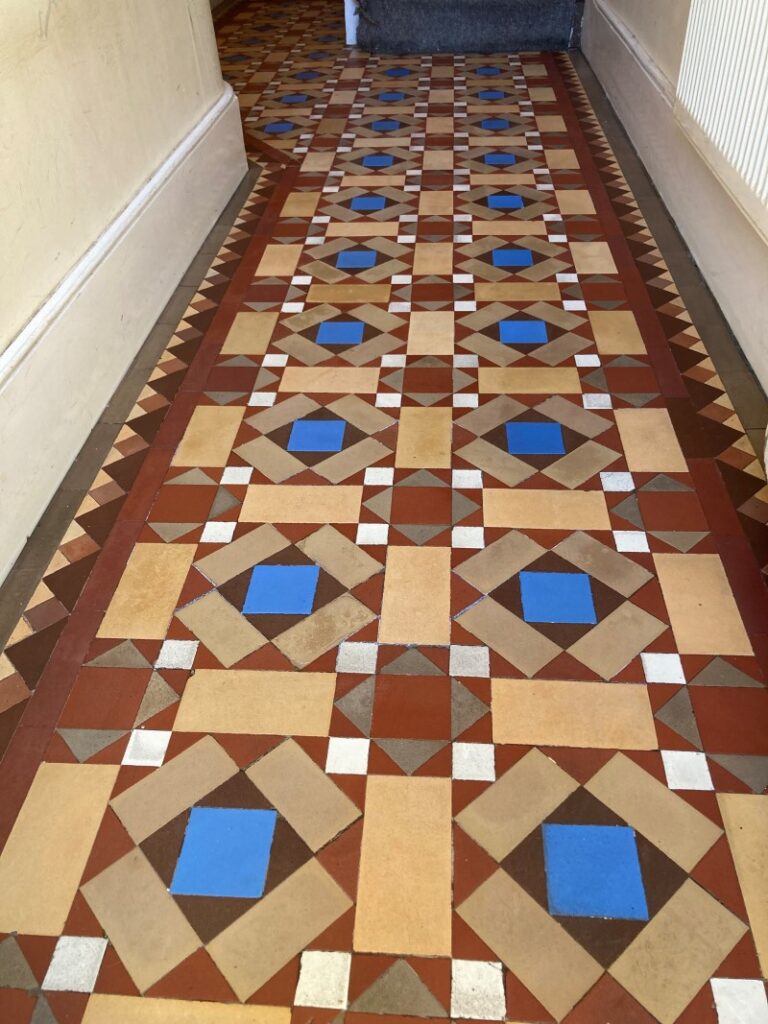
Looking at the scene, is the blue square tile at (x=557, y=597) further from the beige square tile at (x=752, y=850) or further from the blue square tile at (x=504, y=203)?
the blue square tile at (x=504, y=203)

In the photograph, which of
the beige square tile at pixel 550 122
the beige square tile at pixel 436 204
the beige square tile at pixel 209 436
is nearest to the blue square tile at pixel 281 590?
the beige square tile at pixel 209 436

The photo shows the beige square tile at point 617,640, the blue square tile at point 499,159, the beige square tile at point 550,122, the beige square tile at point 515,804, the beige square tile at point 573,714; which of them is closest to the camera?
the beige square tile at point 515,804

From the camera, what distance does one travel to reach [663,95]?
412 cm

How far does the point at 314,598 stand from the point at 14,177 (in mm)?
1396

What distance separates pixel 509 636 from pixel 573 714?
262 mm

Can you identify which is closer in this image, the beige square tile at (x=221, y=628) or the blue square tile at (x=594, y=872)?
the blue square tile at (x=594, y=872)

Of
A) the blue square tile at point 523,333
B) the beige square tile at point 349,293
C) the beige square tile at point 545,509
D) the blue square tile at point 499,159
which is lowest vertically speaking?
the blue square tile at point 499,159

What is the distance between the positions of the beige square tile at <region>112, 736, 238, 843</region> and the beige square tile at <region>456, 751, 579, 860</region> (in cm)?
52

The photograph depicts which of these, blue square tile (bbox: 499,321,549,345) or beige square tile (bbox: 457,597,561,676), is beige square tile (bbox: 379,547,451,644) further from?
blue square tile (bbox: 499,321,549,345)

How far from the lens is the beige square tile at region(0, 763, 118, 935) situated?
1.61m

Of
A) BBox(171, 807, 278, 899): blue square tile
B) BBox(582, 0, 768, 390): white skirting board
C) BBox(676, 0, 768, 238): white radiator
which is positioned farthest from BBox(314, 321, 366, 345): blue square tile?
BBox(171, 807, 278, 899): blue square tile

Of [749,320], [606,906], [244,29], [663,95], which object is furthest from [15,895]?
[244,29]

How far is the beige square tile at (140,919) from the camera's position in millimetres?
→ 1544

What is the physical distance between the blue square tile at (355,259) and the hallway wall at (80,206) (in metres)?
0.66
